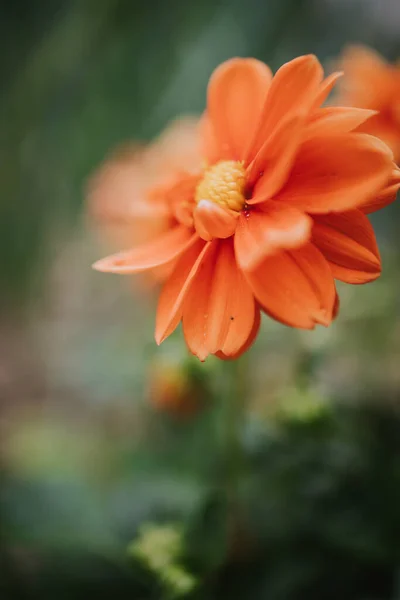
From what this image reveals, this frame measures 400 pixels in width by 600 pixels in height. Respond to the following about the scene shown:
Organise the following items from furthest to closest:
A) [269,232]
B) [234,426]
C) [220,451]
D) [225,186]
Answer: [220,451], [234,426], [225,186], [269,232]

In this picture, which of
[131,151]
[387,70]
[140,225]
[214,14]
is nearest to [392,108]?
[387,70]

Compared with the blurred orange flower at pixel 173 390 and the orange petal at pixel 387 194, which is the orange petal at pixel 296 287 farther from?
the blurred orange flower at pixel 173 390

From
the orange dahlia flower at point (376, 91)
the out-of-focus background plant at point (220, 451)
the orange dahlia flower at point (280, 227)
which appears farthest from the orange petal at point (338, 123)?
the out-of-focus background plant at point (220, 451)

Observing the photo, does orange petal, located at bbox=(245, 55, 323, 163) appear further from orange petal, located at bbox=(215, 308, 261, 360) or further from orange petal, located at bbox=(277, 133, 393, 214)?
orange petal, located at bbox=(215, 308, 261, 360)

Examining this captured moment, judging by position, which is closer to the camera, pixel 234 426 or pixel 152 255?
pixel 152 255

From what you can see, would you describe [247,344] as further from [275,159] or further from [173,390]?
[173,390]

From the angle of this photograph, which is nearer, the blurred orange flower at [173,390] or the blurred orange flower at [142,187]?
the blurred orange flower at [142,187]

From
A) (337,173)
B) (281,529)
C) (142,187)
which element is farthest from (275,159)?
(281,529)
